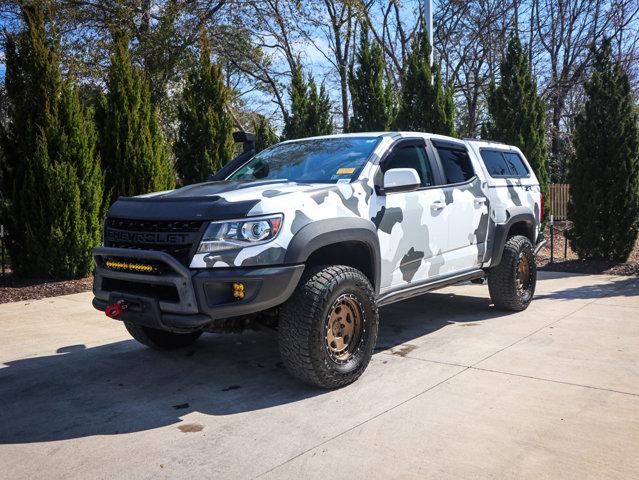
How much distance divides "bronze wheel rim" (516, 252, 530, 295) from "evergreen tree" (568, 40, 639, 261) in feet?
14.4

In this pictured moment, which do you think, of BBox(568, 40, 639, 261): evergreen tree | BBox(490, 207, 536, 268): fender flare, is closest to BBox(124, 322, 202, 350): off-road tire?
BBox(490, 207, 536, 268): fender flare

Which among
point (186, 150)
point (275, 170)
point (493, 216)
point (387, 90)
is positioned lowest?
point (493, 216)

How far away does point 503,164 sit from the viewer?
679 cm

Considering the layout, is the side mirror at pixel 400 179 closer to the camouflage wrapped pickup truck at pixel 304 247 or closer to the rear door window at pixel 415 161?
the camouflage wrapped pickup truck at pixel 304 247

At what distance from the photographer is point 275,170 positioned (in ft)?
17.2

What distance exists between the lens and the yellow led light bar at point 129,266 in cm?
399

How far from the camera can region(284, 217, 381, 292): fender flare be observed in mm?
3881

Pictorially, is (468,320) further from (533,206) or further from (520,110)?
(520,110)

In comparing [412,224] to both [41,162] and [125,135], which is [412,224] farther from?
[125,135]

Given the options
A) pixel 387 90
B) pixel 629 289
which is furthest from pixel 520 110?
pixel 629 289

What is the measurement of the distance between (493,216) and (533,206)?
3.64 feet

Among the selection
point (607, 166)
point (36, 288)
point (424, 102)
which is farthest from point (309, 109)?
point (36, 288)

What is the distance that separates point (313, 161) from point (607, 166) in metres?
7.35

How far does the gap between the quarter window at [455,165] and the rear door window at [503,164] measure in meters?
0.45
